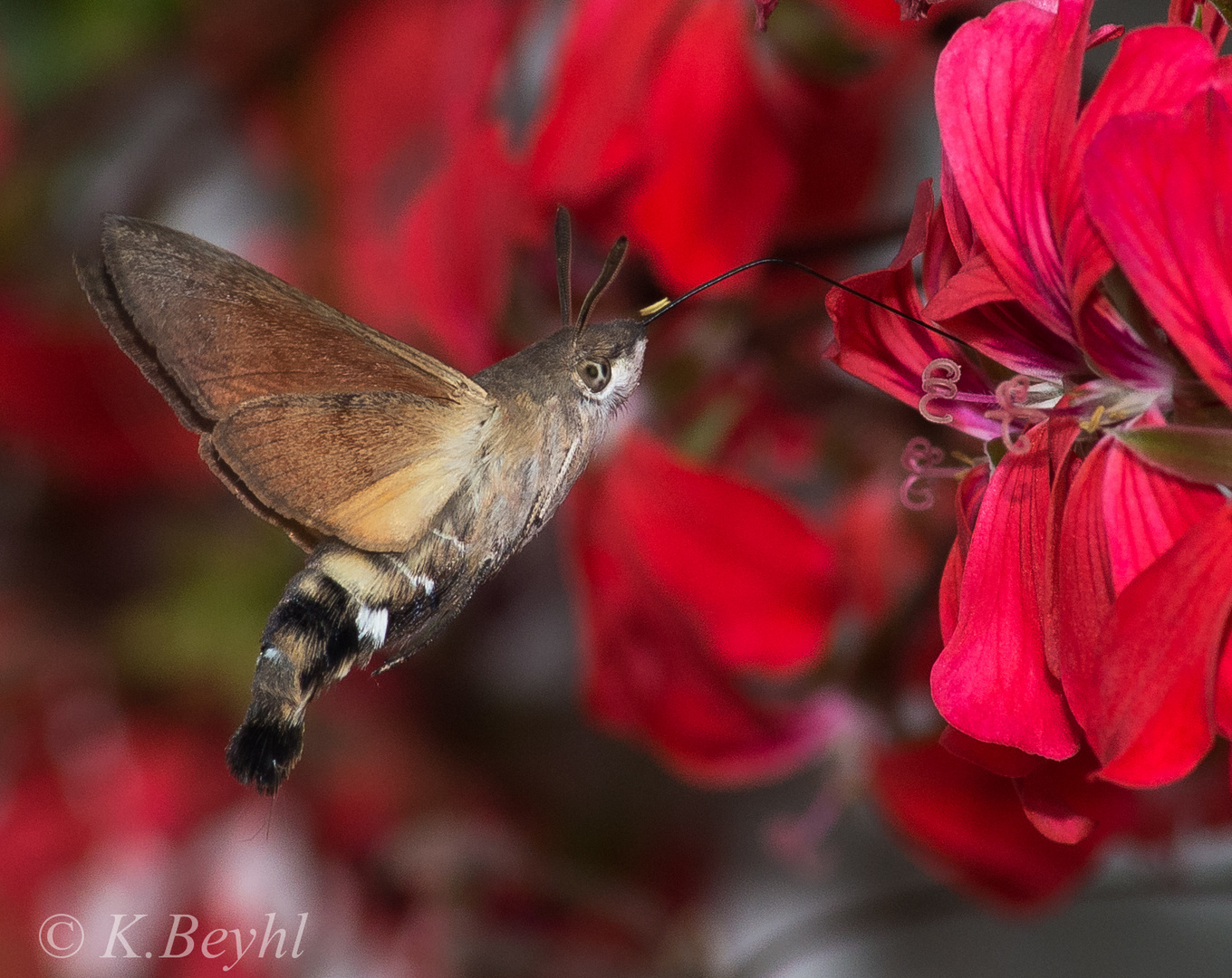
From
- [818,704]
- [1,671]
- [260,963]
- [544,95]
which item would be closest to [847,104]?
[544,95]

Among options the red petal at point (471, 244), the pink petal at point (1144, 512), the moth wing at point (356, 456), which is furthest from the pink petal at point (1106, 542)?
the red petal at point (471, 244)

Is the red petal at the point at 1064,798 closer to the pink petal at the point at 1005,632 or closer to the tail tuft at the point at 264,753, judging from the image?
the pink petal at the point at 1005,632

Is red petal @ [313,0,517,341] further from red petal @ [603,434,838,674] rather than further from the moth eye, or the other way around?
the moth eye

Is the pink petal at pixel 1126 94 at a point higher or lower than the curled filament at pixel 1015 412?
higher

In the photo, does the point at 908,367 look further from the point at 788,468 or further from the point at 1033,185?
the point at 788,468

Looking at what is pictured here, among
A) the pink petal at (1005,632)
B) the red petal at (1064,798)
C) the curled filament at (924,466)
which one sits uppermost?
the pink petal at (1005,632)

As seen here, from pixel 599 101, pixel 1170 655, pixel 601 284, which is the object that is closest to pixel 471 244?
pixel 599 101

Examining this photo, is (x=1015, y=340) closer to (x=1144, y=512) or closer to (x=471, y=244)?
(x=1144, y=512)
